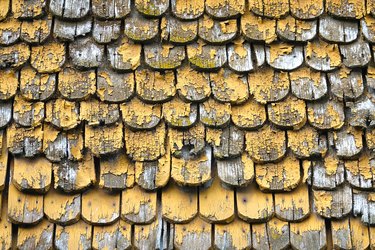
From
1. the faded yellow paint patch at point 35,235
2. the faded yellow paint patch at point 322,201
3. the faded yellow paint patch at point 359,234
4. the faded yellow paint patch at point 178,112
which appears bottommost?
the faded yellow paint patch at point 359,234

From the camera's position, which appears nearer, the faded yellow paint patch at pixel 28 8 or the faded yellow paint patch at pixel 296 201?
the faded yellow paint patch at pixel 296 201

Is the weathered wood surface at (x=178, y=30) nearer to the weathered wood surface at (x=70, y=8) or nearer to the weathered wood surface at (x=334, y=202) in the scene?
the weathered wood surface at (x=70, y=8)

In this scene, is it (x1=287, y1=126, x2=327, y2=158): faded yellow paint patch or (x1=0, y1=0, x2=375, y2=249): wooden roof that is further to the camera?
(x1=287, y1=126, x2=327, y2=158): faded yellow paint patch

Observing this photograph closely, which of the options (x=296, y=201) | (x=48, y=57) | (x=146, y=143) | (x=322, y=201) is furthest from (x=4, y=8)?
(x=322, y=201)

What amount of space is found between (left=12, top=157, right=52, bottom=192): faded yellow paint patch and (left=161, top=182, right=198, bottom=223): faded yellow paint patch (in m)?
0.56

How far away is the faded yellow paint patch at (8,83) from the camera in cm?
448

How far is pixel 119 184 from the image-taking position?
14.1 feet

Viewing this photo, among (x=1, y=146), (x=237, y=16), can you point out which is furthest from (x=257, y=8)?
(x=1, y=146)

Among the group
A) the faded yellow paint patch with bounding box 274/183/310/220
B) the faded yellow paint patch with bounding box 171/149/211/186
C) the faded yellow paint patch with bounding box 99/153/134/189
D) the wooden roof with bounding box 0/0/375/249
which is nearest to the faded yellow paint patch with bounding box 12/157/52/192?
the wooden roof with bounding box 0/0/375/249

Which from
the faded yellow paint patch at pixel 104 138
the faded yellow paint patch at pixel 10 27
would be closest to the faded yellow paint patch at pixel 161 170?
the faded yellow paint patch at pixel 104 138

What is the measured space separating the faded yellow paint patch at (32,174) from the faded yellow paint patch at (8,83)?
0.34 m

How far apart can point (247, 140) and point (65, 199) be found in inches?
35.7

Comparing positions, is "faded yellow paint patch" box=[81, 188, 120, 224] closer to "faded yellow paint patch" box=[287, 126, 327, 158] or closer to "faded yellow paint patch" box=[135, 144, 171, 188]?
"faded yellow paint patch" box=[135, 144, 171, 188]

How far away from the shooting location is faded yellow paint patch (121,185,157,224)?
13.9ft
